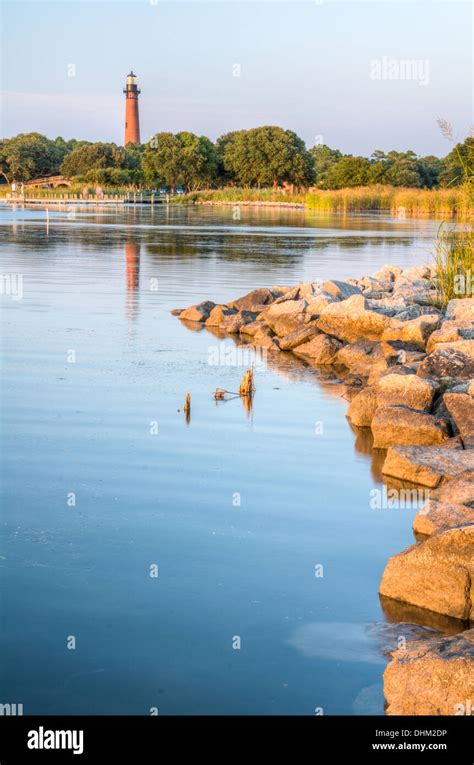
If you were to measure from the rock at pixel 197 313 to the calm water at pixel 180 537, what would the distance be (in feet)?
7.11

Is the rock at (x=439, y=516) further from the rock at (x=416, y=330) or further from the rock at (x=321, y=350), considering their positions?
the rock at (x=321, y=350)

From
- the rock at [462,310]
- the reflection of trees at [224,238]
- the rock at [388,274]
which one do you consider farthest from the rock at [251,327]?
the reflection of trees at [224,238]

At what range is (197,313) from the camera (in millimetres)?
16438

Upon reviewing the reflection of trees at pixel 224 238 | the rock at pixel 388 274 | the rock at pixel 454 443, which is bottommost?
the rock at pixel 454 443

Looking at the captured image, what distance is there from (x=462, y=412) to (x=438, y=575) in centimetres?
322

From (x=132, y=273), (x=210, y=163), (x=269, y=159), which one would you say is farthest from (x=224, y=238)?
(x=210, y=163)

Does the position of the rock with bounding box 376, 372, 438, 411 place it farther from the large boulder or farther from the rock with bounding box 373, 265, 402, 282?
the rock with bounding box 373, 265, 402, 282

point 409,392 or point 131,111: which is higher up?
point 131,111

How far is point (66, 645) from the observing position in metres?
5.25

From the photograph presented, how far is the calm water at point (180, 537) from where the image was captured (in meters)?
4.98

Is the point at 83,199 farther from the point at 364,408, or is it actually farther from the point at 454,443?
the point at 454,443

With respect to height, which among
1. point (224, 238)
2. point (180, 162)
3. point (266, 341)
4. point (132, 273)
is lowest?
point (266, 341)
